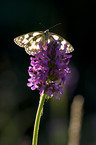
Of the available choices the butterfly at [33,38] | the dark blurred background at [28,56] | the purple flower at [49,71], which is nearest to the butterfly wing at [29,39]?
the butterfly at [33,38]

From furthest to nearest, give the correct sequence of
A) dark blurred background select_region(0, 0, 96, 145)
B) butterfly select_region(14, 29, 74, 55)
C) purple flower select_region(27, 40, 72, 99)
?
dark blurred background select_region(0, 0, 96, 145)
butterfly select_region(14, 29, 74, 55)
purple flower select_region(27, 40, 72, 99)

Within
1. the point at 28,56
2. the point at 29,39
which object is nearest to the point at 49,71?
the point at 29,39

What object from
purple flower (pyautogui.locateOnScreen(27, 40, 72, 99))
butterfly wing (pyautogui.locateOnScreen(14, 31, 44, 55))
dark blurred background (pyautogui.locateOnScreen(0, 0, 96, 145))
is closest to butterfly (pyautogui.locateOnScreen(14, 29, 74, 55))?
butterfly wing (pyautogui.locateOnScreen(14, 31, 44, 55))

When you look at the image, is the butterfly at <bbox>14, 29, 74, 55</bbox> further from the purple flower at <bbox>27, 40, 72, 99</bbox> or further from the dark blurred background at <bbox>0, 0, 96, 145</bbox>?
the dark blurred background at <bbox>0, 0, 96, 145</bbox>

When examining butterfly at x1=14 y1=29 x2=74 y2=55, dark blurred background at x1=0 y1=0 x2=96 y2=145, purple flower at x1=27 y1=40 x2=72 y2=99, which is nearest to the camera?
purple flower at x1=27 y1=40 x2=72 y2=99

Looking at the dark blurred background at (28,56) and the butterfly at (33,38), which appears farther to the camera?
the dark blurred background at (28,56)

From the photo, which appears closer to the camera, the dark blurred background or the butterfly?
the butterfly

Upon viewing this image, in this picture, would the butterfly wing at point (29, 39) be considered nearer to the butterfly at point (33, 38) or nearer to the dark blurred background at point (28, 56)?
the butterfly at point (33, 38)

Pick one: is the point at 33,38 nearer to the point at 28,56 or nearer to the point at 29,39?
the point at 29,39

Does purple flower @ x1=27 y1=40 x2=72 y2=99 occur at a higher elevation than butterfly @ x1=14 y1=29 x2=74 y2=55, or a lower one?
lower
